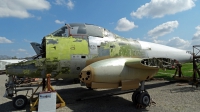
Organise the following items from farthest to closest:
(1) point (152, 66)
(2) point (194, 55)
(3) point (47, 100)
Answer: (2) point (194, 55)
(1) point (152, 66)
(3) point (47, 100)

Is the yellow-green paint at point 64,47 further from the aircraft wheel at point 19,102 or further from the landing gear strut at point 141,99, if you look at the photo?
the landing gear strut at point 141,99

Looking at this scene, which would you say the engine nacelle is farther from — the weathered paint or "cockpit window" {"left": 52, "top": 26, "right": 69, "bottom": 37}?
"cockpit window" {"left": 52, "top": 26, "right": 69, "bottom": 37}

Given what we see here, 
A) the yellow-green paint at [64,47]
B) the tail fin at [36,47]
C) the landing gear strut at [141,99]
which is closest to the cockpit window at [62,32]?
the yellow-green paint at [64,47]

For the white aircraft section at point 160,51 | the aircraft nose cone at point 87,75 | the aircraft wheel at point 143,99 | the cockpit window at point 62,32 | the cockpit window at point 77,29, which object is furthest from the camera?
the white aircraft section at point 160,51

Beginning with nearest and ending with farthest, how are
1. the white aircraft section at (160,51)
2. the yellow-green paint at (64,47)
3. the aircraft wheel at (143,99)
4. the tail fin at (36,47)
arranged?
the aircraft wheel at (143,99), the yellow-green paint at (64,47), the tail fin at (36,47), the white aircraft section at (160,51)

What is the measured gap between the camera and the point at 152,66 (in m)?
7.06

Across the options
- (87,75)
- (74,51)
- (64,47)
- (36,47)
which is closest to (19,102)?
(36,47)

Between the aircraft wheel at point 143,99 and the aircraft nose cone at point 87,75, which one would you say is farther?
the aircraft wheel at point 143,99

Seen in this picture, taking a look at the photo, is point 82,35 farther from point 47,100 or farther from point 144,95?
point 144,95

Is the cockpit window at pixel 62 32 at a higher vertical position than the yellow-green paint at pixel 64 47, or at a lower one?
higher

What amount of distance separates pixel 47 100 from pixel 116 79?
9.78 feet

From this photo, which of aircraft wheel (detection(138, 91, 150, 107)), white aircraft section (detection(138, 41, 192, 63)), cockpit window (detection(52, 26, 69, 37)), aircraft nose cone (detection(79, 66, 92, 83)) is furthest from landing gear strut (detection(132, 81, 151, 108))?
cockpit window (detection(52, 26, 69, 37))

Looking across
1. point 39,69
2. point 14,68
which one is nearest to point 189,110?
point 39,69

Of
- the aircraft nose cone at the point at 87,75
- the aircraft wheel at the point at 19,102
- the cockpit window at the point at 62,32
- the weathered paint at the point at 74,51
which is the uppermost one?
the cockpit window at the point at 62,32
